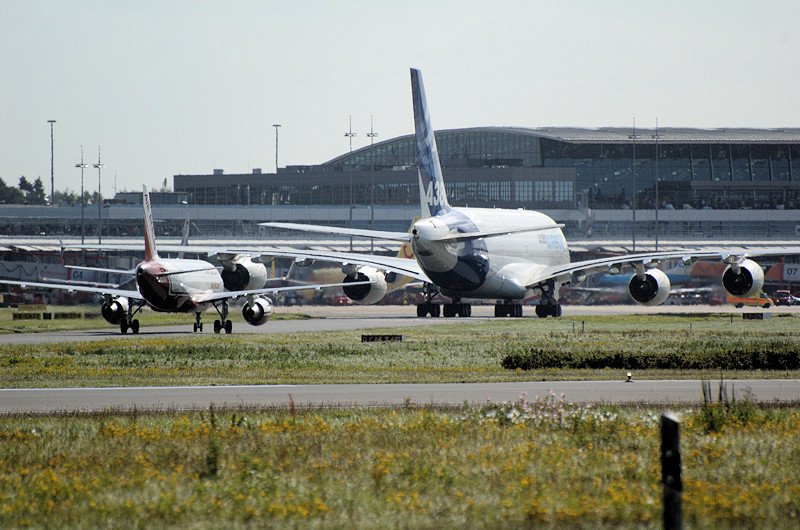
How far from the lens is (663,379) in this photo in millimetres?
28484

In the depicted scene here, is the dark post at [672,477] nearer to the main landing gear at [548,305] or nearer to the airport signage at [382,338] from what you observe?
the airport signage at [382,338]

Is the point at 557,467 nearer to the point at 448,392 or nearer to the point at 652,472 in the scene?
the point at 652,472

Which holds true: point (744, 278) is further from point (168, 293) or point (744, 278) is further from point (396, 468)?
point (396, 468)

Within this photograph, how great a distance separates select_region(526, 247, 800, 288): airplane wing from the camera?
51.2 m

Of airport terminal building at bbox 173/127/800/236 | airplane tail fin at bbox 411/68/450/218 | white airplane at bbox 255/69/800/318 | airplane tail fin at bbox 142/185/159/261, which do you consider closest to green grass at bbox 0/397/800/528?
white airplane at bbox 255/69/800/318

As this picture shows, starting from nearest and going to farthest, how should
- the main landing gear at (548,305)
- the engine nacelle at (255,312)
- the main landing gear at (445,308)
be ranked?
the engine nacelle at (255,312) < the main landing gear at (548,305) < the main landing gear at (445,308)

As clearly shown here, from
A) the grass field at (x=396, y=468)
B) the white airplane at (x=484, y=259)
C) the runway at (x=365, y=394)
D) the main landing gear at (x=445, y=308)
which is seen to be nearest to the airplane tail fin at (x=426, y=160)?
the white airplane at (x=484, y=259)

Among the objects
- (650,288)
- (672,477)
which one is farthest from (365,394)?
(650,288)

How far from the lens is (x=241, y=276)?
55.0 meters

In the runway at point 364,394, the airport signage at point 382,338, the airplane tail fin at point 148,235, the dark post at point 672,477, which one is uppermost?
the airplane tail fin at point 148,235

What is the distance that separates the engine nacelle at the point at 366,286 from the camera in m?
60.5

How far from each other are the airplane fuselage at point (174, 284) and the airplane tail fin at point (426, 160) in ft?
41.9

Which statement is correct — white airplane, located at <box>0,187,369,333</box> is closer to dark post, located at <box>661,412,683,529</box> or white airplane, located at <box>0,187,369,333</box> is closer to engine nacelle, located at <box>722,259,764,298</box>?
engine nacelle, located at <box>722,259,764,298</box>

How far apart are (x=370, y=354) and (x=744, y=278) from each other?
23421 mm
